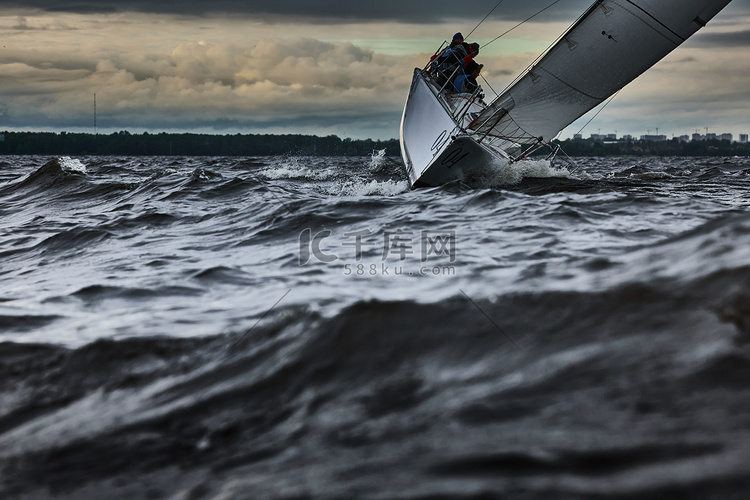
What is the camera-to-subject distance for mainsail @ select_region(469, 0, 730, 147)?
1173cm

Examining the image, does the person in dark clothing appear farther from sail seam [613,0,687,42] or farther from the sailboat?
sail seam [613,0,687,42]

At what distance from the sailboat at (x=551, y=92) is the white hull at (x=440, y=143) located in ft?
0.07

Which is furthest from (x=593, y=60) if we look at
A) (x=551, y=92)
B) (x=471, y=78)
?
(x=471, y=78)

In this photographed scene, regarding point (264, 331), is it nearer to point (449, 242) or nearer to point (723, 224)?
point (449, 242)

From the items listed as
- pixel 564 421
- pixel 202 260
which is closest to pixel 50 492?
pixel 564 421

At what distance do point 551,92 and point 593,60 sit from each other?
1043 millimetres

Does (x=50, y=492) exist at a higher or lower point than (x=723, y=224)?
lower

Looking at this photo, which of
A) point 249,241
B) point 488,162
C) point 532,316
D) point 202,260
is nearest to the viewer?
point 532,316

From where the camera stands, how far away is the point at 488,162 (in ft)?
37.5

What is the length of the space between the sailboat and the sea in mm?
6614

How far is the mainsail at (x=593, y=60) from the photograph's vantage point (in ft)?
38.5

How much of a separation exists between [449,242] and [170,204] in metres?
6.11

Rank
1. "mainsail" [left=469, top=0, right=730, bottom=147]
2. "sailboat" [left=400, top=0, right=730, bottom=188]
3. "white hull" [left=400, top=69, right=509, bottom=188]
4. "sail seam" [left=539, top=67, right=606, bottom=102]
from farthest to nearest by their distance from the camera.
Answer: "sail seam" [left=539, top=67, right=606, bottom=102] < "mainsail" [left=469, top=0, right=730, bottom=147] < "sailboat" [left=400, top=0, right=730, bottom=188] < "white hull" [left=400, top=69, right=509, bottom=188]

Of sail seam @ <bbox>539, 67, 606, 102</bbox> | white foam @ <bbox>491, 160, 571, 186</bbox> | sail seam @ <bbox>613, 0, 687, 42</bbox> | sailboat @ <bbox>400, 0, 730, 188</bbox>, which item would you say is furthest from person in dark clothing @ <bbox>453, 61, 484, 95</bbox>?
sail seam @ <bbox>613, 0, 687, 42</bbox>
